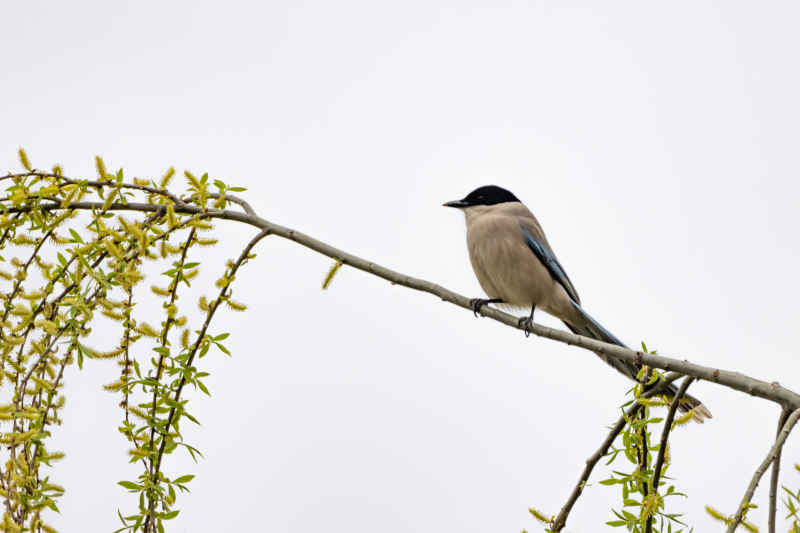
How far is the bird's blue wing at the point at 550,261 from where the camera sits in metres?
6.01

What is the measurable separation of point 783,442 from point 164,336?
2.02 meters

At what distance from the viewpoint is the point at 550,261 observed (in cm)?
608

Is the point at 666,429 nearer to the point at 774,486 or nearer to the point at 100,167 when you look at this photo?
the point at 774,486

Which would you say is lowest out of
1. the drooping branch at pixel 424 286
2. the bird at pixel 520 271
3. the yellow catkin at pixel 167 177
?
the drooping branch at pixel 424 286

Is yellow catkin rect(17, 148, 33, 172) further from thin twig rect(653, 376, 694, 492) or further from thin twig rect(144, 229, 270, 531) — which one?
thin twig rect(653, 376, 694, 492)

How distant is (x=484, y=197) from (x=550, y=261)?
2.70ft

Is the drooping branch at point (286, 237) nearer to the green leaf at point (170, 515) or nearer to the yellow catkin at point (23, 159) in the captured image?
the yellow catkin at point (23, 159)

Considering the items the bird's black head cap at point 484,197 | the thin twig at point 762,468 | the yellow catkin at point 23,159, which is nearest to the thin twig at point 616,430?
the thin twig at point 762,468

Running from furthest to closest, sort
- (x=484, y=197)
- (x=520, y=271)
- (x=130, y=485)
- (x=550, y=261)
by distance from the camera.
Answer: (x=484, y=197) → (x=550, y=261) → (x=520, y=271) → (x=130, y=485)

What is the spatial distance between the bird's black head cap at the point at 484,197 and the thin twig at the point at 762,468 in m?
4.03

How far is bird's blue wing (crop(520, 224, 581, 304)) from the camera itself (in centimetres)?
601

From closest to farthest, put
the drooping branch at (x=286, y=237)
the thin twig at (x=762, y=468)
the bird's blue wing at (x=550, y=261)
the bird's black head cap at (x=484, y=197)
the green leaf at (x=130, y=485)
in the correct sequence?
the thin twig at (x=762, y=468)
the green leaf at (x=130, y=485)
the drooping branch at (x=286, y=237)
the bird's blue wing at (x=550, y=261)
the bird's black head cap at (x=484, y=197)

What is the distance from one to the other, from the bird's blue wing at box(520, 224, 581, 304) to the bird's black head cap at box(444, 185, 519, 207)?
1.53 ft

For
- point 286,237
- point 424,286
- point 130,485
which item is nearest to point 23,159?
point 286,237
